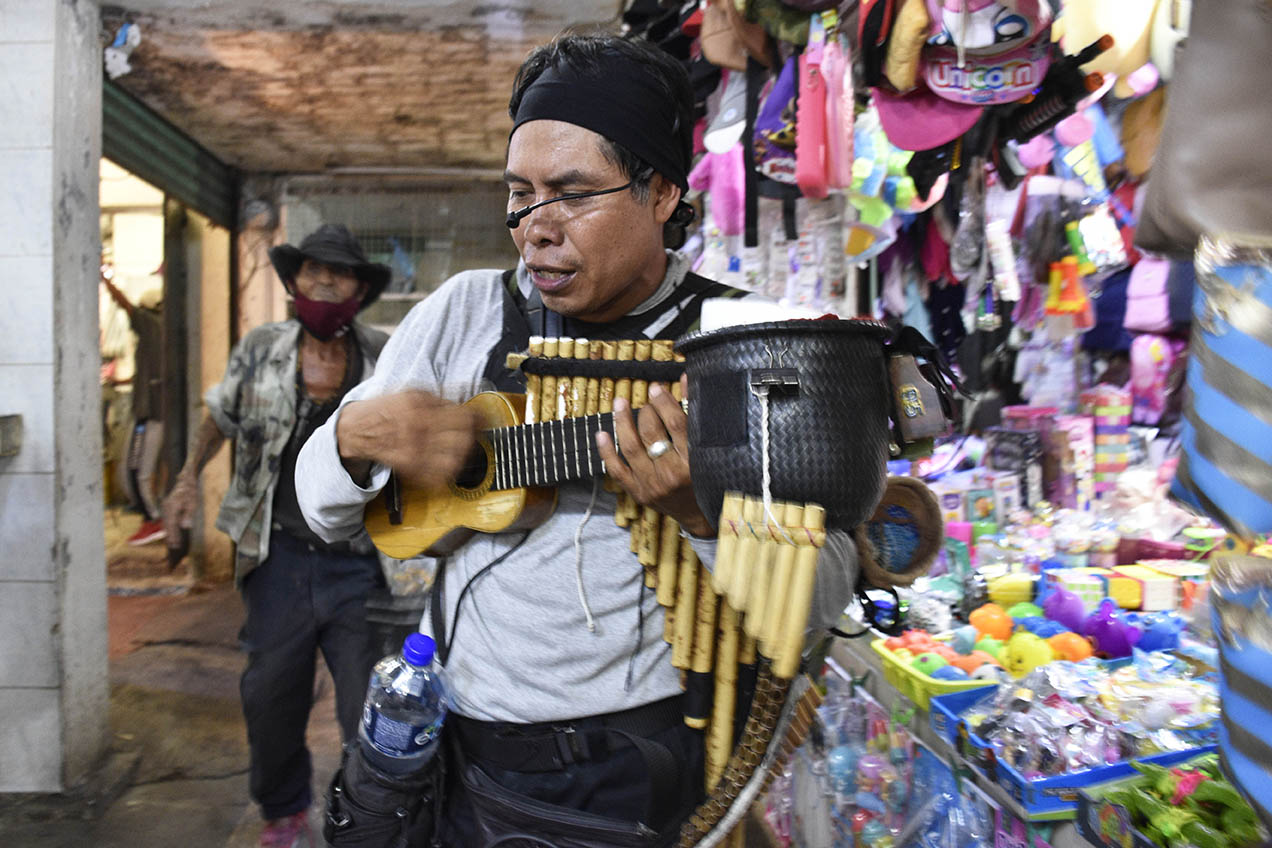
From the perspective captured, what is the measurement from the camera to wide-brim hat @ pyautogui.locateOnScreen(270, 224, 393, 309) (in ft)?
11.8

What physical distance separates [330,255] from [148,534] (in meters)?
6.23

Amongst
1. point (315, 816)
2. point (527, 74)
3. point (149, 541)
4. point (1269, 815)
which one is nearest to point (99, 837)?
point (315, 816)

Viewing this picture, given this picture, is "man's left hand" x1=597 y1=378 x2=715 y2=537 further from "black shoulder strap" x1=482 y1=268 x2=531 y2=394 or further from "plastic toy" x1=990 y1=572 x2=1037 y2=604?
"plastic toy" x1=990 y1=572 x2=1037 y2=604

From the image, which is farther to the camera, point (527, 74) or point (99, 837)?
point (99, 837)

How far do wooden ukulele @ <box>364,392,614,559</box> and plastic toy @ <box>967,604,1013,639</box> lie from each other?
5.52 feet

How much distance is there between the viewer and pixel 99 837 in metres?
3.54

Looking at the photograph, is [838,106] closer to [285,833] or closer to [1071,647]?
[1071,647]

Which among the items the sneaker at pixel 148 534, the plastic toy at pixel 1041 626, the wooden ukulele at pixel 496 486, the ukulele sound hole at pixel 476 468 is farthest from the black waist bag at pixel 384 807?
the sneaker at pixel 148 534

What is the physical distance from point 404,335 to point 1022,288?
3.22 meters

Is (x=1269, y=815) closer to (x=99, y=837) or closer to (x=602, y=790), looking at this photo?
(x=602, y=790)

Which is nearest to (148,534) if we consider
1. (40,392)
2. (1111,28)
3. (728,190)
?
(40,392)

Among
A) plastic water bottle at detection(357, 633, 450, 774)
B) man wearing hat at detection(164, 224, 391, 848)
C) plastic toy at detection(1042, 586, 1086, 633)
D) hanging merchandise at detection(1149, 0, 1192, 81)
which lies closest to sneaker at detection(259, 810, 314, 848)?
man wearing hat at detection(164, 224, 391, 848)

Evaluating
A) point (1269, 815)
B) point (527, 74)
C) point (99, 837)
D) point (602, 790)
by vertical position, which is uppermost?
point (527, 74)

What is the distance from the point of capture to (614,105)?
1.44m
